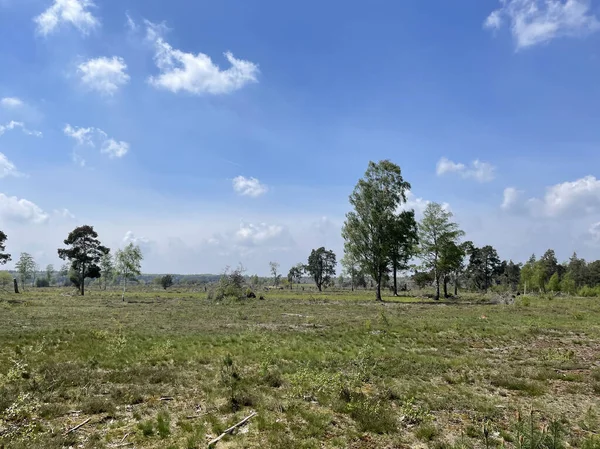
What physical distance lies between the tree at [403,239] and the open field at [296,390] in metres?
34.7

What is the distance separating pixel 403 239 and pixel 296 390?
47.7 meters

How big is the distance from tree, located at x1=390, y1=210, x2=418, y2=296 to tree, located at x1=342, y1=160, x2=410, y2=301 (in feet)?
2.49

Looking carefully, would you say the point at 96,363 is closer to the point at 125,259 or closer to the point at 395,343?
the point at 395,343

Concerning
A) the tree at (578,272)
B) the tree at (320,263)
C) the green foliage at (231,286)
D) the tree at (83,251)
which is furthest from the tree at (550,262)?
the tree at (83,251)

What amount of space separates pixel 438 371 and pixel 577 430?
5.00 metres

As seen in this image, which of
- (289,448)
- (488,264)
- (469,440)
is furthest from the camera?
(488,264)

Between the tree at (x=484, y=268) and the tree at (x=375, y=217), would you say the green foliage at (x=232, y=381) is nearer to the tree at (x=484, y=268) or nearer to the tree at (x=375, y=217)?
the tree at (x=375, y=217)

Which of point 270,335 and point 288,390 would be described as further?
point 270,335

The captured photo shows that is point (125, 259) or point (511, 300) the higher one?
point (125, 259)

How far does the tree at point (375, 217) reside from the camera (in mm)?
53312

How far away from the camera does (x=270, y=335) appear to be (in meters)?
20.3

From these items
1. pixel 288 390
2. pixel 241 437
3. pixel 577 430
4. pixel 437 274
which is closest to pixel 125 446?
pixel 241 437

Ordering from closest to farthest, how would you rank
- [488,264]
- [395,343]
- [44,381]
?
[44,381] < [395,343] < [488,264]

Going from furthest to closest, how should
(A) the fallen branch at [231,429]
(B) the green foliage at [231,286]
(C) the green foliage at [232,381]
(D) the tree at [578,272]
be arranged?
(D) the tree at [578,272] < (B) the green foliage at [231,286] < (C) the green foliage at [232,381] < (A) the fallen branch at [231,429]
